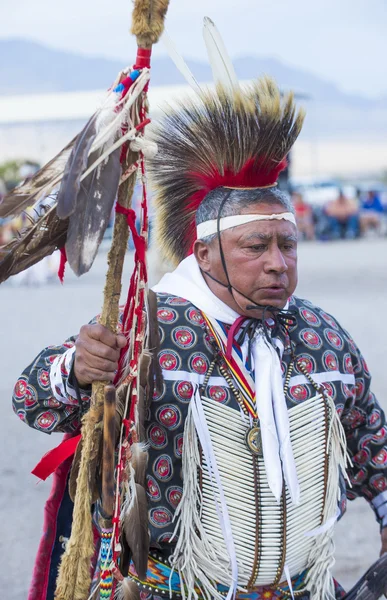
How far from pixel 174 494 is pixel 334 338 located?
0.65m

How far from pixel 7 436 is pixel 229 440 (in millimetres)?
4148

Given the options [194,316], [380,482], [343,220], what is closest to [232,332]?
[194,316]

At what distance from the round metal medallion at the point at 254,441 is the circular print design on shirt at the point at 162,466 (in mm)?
208

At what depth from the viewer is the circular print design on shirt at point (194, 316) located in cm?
238

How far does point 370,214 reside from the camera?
22.6 meters

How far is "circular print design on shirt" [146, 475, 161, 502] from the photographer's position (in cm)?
229

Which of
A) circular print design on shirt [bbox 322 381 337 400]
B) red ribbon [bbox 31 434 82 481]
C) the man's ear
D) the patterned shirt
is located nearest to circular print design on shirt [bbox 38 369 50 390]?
the patterned shirt

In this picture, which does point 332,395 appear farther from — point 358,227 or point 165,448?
point 358,227

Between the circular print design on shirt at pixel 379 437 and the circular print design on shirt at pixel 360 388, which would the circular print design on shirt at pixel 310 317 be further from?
the circular print design on shirt at pixel 379 437

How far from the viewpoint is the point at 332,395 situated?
96.3 inches

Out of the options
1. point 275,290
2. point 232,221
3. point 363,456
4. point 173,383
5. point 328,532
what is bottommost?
point 328,532

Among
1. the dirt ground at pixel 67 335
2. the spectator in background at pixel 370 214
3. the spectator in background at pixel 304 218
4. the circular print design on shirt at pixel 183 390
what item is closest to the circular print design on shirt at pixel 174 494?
the circular print design on shirt at pixel 183 390

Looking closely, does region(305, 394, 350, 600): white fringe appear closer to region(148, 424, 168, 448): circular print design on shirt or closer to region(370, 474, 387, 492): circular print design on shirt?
region(370, 474, 387, 492): circular print design on shirt

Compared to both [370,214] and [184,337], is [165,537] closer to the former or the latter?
[184,337]
